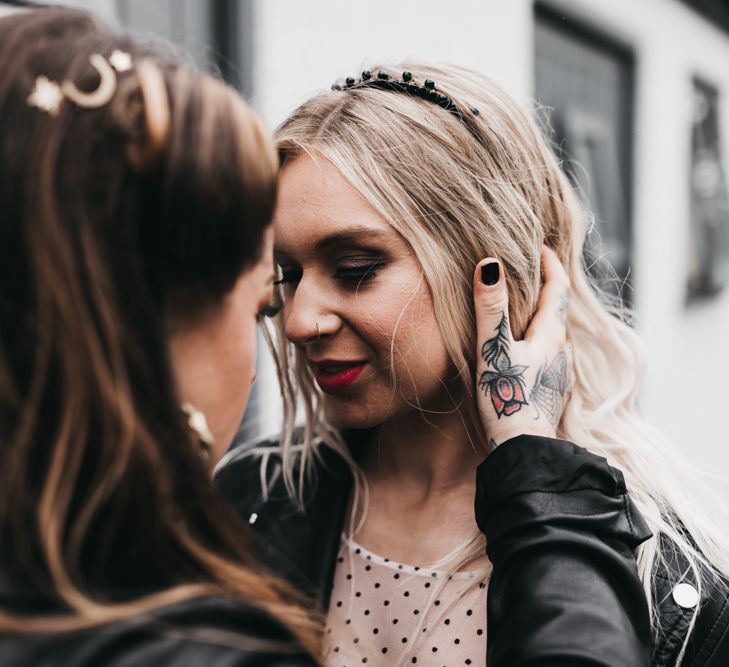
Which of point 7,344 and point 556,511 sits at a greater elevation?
point 7,344

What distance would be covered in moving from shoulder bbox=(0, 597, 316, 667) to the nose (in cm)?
70

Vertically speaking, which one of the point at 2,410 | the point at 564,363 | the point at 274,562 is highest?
the point at 2,410

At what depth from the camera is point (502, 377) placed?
1459 millimetres

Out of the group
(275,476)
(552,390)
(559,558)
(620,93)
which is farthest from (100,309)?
(620,93)

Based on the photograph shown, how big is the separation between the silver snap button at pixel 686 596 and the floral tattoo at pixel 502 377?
41 centimetres

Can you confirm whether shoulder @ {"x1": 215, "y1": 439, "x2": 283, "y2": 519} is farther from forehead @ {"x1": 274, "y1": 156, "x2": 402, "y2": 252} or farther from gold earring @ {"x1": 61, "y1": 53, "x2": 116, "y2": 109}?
gold earring @ {"x1": 61, "y1": 53, "x2": 116, "y2": 109}

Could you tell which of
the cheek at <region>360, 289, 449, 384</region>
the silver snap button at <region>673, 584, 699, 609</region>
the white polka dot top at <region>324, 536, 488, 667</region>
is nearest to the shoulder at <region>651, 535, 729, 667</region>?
the silver snap button at <region>673, 584, 699, 609</region>

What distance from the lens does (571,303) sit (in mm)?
1750

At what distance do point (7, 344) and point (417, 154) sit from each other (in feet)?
2.88

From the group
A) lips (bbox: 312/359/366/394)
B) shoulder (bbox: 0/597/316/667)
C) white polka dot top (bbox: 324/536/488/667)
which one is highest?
lips (bbox: 312/359/366/394)

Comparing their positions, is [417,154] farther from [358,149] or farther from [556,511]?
[556,511]

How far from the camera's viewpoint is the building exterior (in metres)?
2.82

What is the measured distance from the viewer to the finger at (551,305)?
1.54 meters

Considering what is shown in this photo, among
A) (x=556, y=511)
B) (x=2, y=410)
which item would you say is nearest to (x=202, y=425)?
(x=2, y=410)
